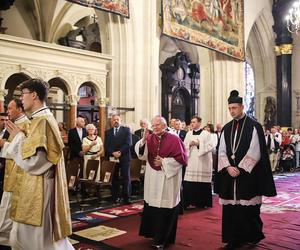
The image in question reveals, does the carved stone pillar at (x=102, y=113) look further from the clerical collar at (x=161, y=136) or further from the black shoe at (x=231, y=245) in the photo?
the black shoe at (x=231, y=245)

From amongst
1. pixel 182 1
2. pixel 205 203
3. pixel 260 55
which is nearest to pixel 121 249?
pixel 205 203

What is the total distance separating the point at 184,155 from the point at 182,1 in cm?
835

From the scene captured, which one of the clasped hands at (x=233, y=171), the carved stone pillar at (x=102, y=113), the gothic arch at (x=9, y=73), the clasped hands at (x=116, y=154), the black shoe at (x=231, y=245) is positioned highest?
the gothic arch at (x=9, y=73)

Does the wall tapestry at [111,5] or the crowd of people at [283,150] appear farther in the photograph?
the crowd of people at [283,150]

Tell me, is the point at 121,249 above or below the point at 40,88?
below

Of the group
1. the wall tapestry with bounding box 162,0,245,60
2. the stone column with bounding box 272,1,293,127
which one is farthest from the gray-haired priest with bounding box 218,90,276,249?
the stone column with bounding box 272,1,293,127

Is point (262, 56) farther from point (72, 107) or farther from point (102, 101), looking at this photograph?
point (72, 107)

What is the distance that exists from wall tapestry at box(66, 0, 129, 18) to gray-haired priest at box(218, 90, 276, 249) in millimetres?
5517

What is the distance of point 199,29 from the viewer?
13.1 meters

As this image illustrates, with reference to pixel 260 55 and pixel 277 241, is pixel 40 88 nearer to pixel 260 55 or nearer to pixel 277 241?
pixel 277 241

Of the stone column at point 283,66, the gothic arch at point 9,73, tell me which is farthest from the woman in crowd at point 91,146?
the stone column at point 283,66

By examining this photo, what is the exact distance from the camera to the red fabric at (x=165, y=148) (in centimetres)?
489

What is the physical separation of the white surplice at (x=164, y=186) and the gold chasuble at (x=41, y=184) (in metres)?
1.66

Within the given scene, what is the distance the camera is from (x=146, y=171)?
5047mm
